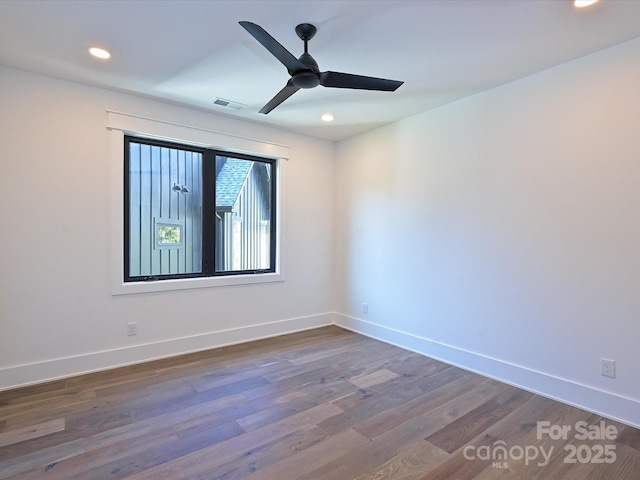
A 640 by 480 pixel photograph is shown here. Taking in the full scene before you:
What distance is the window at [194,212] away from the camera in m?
3.46

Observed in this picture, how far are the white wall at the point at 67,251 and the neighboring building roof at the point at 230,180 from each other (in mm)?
477

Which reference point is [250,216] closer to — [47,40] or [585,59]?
[47,40]

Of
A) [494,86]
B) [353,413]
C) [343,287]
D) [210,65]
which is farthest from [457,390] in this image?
[210,65]

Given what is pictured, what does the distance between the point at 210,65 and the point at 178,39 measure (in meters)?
0.37

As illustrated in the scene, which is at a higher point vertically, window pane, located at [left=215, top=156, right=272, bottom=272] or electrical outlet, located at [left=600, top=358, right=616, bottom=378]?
window pane, located at [left=215, top=156, right=272, bottom=272]

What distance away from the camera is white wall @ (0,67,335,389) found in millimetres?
2779

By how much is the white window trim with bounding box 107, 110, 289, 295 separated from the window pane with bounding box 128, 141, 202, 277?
17cm

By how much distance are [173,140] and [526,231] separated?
349cm

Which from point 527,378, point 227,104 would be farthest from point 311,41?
point 527,378

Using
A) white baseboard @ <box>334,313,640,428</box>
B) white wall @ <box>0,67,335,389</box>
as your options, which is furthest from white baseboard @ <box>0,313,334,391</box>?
white baseboard @ <box>334,313,640,428</box>

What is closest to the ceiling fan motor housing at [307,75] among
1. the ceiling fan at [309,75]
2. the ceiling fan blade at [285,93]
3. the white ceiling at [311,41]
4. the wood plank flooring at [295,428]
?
the ceiling fan at [309,75]

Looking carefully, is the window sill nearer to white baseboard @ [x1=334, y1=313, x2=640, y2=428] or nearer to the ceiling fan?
white baseboard @ [x1=334, y1=313, x2=640, y2=428]

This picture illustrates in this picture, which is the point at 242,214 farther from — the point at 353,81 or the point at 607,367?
the point at 607,367

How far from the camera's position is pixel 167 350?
3490 millimetres
